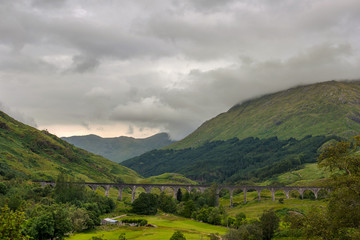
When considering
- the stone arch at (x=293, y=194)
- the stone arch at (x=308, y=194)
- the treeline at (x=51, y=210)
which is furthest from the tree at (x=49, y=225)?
the stone arch at (x=293, y=194)

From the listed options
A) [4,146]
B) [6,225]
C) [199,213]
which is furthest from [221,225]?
[4,146]

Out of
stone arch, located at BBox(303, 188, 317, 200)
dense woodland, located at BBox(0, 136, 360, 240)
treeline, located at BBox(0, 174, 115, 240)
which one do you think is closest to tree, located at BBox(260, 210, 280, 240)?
dense woodland, located at BBox(0, 136, 360, 240)

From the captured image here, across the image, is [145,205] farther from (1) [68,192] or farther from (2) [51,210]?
(2) [51,210]

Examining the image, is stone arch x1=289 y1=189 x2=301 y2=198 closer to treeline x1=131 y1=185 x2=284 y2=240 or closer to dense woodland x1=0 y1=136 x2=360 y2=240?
dense woodland x1=0 y1=136 x2=360 y2=240

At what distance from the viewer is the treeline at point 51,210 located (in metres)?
36.3

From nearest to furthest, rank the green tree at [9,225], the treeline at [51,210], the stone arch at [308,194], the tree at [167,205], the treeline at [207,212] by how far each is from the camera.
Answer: the green tree at [9,225], the treeline at [51,210], the treeline at [207,212], the tree at [167,205], the stone arch at [308,194]

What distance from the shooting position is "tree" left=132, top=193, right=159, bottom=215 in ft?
389

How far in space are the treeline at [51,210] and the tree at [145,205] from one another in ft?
37.1

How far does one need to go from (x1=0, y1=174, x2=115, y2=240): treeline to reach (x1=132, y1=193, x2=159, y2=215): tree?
1131 centimetres

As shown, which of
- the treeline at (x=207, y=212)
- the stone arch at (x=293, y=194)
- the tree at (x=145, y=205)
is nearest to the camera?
the treeline at (x=207, y=212)

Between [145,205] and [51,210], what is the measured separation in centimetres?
4722

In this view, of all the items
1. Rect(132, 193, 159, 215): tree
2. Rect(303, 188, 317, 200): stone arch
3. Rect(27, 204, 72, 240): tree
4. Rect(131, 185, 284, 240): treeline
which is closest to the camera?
Rect(27, 204, 72, 240): tree

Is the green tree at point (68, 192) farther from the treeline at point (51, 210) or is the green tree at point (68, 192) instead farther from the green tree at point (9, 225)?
the green tree at point (9, 225)

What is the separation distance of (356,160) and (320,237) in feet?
23.9
